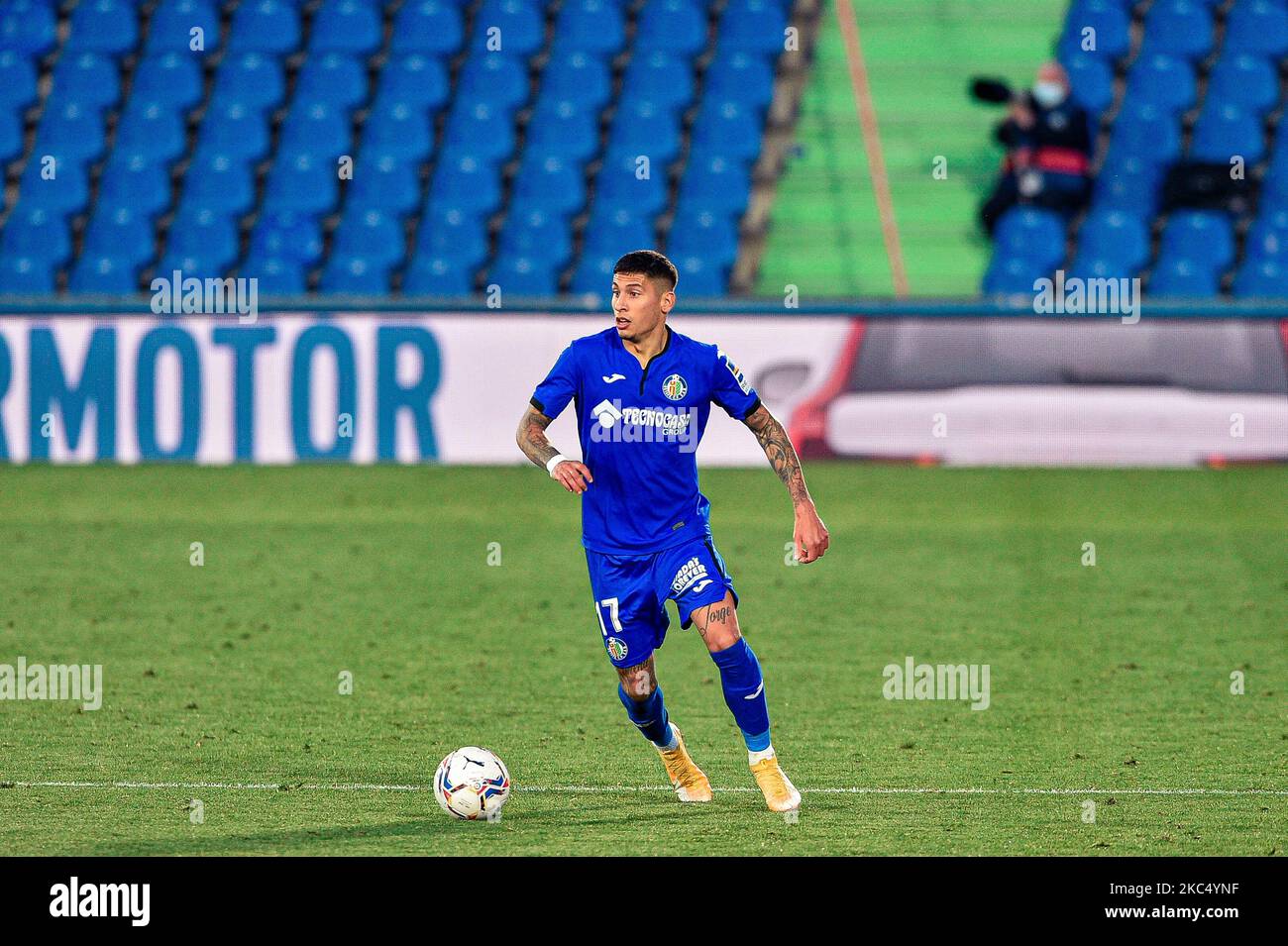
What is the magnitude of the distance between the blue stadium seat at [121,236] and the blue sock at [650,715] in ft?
46.7

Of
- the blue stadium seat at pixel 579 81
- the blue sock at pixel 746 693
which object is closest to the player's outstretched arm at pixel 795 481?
the blue sock at pixel 746 693

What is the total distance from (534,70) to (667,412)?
51.1ft

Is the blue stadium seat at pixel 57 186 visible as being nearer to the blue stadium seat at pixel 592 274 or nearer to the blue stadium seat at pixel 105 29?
the blue stadium seat at pixel 105 29

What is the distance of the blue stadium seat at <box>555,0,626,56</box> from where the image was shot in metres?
22.3

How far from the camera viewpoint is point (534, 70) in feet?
73.5

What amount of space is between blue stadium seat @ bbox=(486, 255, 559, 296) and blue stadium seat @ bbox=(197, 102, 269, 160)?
3.20 metres

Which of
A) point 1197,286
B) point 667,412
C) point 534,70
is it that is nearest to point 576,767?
point 667,412

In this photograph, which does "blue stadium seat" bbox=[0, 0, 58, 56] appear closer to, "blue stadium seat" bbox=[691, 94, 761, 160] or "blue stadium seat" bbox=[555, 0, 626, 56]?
"blue stadium seat" bbox=[555, 0, 626, 56]

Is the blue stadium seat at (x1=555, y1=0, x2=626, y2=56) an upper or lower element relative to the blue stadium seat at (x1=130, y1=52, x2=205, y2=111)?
upper

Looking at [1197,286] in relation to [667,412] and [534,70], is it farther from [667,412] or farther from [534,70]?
[667,412]

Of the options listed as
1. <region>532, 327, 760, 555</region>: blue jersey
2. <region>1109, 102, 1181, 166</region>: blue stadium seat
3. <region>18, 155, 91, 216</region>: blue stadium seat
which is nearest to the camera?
<region>532, 327, 760, 555</region>: blue jersey

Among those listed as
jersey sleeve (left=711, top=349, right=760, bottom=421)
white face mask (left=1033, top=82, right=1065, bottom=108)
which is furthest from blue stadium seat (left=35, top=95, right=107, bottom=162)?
jersey sleeve (left=711, top=349, right=760, bottom=421)

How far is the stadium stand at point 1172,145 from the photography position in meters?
19.9

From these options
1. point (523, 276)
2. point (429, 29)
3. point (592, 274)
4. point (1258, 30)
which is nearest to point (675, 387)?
point (592, 274)
